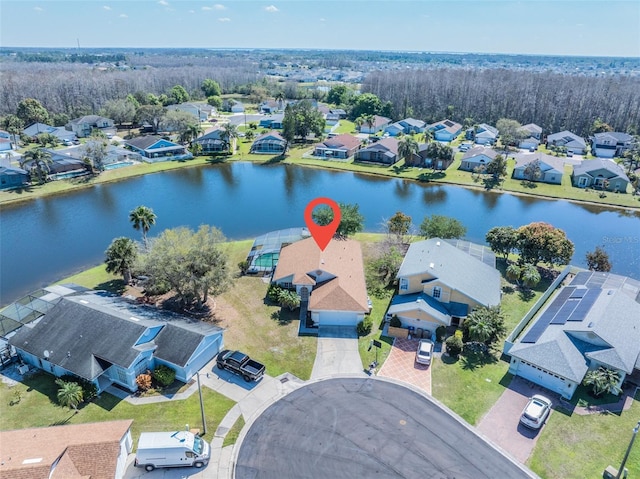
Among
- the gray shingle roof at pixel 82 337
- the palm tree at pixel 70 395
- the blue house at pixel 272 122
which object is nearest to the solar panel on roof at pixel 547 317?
the gray shingle roof at pixel 82 337

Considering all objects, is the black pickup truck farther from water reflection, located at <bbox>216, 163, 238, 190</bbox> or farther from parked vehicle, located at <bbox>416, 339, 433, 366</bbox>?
water reflection, located at <bbox>216, 163, 238, 190</bbox>

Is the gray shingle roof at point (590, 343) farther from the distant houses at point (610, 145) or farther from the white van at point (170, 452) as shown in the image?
the distant houses at point (610, 145)

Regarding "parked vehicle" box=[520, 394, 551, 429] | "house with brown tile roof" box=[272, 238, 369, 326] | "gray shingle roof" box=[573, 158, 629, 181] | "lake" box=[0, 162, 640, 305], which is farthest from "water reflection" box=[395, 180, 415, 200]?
"parked vehicle" box=[520, 394, 551, 429]

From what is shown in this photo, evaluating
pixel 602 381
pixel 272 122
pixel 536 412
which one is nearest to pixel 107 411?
pixel 536 412

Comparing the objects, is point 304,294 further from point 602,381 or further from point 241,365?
point 602,381

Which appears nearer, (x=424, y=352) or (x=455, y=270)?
(x=424, y=352)

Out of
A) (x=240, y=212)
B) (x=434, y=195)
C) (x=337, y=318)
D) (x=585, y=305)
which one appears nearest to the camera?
(x=585, y=305)
